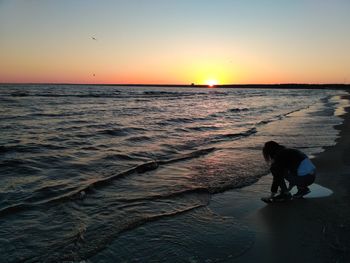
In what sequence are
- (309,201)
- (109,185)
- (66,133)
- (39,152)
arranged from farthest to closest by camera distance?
(66,133) < (39,152) < (109,185) < (309,201)

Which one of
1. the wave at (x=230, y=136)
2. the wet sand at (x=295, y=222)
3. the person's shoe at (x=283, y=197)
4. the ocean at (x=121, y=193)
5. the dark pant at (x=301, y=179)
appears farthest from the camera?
the wave at (x=230, y=136)

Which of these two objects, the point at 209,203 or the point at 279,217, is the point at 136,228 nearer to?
the point at 209,203

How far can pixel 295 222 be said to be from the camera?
6.31m

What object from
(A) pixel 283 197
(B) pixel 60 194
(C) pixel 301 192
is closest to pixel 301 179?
(C) pixel 301 192

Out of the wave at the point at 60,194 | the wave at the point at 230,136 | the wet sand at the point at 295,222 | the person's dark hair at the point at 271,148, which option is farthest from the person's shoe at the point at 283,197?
the wave at the point at 230,136

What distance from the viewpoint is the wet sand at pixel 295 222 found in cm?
507

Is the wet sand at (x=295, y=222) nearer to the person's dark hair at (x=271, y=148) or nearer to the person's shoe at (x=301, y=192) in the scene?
the person's shoe at (x=301, y=192)

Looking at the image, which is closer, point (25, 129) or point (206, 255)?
point (206, 255)

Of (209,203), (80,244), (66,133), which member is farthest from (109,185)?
(66,133)

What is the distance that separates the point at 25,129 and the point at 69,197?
12547 millimetres

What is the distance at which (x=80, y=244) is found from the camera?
5.60 metres

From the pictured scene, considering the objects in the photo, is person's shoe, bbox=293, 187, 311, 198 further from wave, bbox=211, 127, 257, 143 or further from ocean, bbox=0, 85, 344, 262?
wave, bbox=211, 127, 257, 143

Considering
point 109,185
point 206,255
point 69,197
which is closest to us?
point 206,255

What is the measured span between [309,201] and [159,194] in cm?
322
